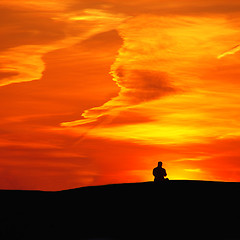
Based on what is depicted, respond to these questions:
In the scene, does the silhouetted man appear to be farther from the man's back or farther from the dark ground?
the dark ground

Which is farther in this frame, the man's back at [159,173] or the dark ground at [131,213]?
the man's back at [159,173]

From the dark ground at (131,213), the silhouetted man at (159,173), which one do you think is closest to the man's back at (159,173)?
the silhouetted man at (159,173)

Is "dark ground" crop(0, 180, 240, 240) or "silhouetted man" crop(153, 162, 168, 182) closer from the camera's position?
"dark ground" crop(0, 180, 240, 240)

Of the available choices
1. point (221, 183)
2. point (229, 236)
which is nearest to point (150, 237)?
point (229, 236)

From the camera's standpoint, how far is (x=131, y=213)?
40656mm

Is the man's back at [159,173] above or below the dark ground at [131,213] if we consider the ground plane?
above

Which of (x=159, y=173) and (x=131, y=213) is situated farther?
(x=159, y=173)

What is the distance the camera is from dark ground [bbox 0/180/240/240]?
3959cm

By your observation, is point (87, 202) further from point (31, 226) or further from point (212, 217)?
point (212, 217)

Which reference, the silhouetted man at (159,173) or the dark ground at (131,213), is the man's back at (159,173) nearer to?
the silhouetted man at (159,173)

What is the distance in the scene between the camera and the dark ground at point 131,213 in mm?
39594

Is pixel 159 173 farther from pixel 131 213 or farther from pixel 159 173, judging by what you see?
pixel 131 213

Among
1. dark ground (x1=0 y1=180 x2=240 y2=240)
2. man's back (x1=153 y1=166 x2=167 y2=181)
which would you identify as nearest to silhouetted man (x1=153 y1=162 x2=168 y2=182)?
man's back (x1=153 y1=166 x2=167 y2=181)

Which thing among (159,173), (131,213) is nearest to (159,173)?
(159,173)
